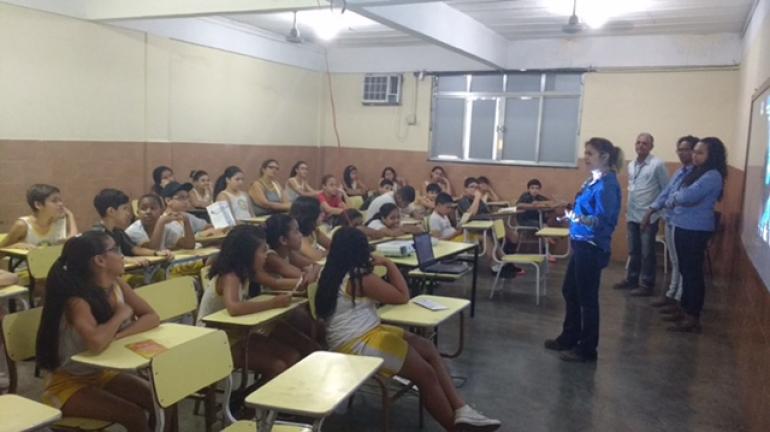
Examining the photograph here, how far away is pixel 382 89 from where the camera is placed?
1016 centimetres

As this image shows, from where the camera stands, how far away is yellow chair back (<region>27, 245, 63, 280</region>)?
4.09 metres

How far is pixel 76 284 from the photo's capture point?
106 inches

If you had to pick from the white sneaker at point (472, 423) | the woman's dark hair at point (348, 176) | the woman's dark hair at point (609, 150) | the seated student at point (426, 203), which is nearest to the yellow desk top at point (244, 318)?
the white sneaker at point (472, 423)

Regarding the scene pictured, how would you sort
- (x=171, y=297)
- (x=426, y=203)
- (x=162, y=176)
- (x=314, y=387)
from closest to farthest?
1. (x=314, y=387)
2. (x=171, y=297)
3. (x=162, y=176)
4. (x=426, y=203)

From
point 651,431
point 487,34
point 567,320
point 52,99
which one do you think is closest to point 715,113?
point 487,34

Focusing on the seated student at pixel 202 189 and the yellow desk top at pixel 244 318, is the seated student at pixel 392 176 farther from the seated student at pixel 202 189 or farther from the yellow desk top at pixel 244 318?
the yellow desk top at pixel 244 318

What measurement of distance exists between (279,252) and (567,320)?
85.4 inches

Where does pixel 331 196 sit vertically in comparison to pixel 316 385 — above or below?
above

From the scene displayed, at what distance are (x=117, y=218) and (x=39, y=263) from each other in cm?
62

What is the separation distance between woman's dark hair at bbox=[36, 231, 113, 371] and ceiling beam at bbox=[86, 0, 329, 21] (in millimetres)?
3226

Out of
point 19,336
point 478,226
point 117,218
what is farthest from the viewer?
point 478,226

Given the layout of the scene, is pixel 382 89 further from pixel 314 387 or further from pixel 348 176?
pixel 314 387

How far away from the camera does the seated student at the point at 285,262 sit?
12.2ft

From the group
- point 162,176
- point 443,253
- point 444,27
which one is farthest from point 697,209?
point 162,176
